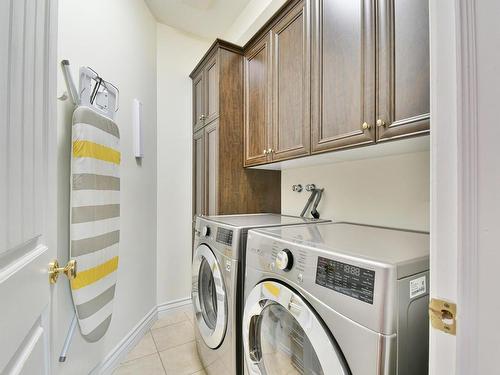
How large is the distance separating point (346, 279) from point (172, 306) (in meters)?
2.24

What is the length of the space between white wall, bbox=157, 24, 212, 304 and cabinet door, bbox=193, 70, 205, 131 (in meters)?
0.10

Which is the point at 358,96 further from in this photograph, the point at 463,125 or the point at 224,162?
the point at 224,162

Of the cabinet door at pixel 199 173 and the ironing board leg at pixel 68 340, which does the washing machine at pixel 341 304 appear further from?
the cabinet door at pixel 199 173

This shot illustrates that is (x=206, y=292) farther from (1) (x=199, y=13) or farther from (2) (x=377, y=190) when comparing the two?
(1) (x=199, y=13)

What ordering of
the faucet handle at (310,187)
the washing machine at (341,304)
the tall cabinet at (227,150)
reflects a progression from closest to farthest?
the washing machine at (341,304)
the faucet handle at (310,187)
the tall cabinet at (227,150)

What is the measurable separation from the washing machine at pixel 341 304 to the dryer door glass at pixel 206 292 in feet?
1.84

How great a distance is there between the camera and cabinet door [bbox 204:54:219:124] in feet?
6.51

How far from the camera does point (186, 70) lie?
8.32 ft

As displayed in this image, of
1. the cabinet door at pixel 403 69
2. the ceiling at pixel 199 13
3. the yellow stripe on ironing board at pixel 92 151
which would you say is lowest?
the yellow stripe on ironing board at pixel 92 151

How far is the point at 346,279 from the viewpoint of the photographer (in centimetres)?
67

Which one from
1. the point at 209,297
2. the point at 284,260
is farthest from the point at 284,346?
the point at 209,297

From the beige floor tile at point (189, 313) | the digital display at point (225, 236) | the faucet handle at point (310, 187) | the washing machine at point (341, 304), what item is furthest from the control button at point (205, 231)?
the beige floor tile at point (189, 313)

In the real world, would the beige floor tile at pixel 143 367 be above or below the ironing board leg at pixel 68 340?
below

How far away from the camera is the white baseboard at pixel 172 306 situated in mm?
2344
